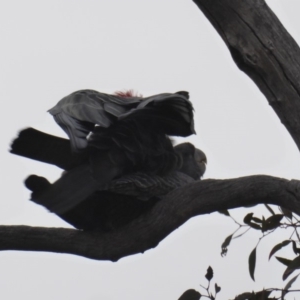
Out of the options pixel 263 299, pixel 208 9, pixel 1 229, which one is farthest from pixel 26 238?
pixel 208 9

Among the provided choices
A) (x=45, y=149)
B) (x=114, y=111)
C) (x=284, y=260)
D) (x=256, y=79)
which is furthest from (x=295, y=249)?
(x=45, y=149)

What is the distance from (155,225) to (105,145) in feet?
1.11

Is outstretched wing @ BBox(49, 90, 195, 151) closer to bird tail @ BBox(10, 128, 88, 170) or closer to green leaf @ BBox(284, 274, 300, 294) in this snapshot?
bird tail @ BBox(10, 128, 88, 170)

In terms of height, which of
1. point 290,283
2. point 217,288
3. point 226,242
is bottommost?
point 290,283

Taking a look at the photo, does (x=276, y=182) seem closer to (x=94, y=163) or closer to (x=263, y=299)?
(x=263, y=299)

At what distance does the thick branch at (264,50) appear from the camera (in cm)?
223

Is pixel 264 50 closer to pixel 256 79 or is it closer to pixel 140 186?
pixel 256 79

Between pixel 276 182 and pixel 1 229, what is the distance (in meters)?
0.99

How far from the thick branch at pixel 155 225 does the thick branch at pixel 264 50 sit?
0.21 meters

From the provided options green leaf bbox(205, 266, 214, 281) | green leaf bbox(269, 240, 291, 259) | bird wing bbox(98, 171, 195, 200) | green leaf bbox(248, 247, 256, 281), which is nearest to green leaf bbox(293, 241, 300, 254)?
green leaf bbox(269, 240, 291, 259)

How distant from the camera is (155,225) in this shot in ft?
8.17

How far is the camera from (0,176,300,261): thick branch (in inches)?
89.0

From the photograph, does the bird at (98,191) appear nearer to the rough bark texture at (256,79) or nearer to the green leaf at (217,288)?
the rough bark texture at (256,79)

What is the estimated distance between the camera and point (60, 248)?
8.43ft
